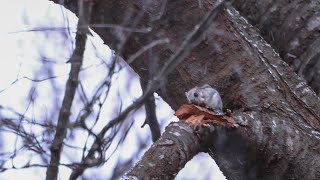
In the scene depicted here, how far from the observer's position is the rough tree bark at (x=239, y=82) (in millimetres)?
1996

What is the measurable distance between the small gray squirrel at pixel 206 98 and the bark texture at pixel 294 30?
38 centimetres

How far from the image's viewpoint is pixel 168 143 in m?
1.86

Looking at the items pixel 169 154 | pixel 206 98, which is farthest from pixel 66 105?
pixel 206 98

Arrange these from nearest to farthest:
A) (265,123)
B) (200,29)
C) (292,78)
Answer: (200,29)
(265,123)
(292,78)

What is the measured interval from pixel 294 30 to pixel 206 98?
45 centimetres

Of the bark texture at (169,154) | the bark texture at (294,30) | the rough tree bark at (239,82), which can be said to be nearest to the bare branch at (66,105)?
the bark texture at (169,154)

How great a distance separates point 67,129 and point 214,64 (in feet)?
2.24

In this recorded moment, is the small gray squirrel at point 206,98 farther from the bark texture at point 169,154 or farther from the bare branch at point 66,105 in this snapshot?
the bare branch at point 66,105

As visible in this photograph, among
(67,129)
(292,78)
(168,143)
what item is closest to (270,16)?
(292,78)

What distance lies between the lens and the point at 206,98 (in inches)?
79.2

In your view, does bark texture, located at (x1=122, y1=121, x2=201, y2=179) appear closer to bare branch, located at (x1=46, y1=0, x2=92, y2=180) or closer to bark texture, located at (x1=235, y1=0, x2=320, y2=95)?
bare branch, located at (x1=46, y1=0, x2=92, y2=180)

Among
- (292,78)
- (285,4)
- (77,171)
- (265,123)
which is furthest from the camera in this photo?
(285,4)

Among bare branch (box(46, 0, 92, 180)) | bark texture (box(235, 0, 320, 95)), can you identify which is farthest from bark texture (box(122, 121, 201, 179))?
bark texture (box(235, 0, 320, 95))

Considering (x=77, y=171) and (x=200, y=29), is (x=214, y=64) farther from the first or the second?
(x=77, y=171)
